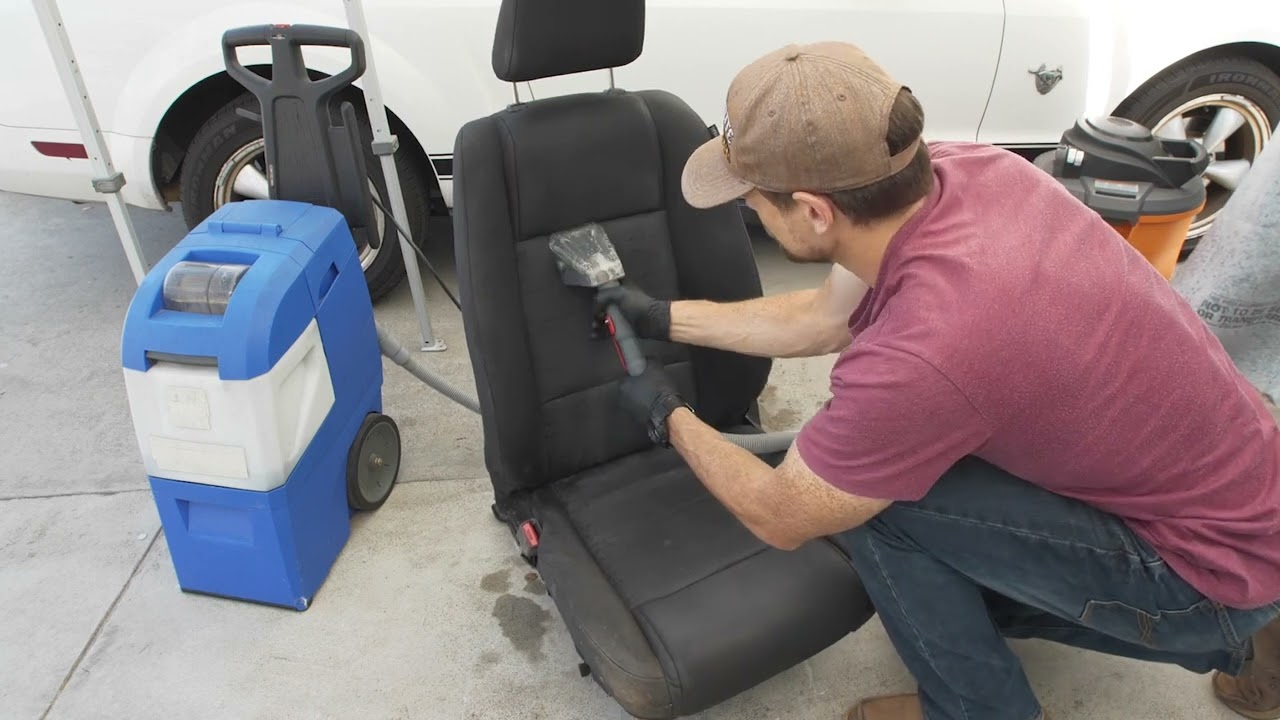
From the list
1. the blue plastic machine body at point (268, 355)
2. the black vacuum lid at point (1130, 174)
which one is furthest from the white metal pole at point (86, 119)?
the black vacuum lid at point (1130, 174)

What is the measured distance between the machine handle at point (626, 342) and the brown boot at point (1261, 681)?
4.17ft

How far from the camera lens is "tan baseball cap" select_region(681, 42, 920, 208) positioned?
1129 millimetres

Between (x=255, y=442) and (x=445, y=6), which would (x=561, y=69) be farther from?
(x=445, y=6)

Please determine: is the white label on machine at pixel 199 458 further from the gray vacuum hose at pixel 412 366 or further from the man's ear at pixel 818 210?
the man's ear at pixel 818 210

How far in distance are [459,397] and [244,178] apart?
1171mm

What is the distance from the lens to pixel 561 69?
5.22 ft

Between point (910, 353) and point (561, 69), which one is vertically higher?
point (561, 69)

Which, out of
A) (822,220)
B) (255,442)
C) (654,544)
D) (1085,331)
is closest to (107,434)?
(255,442)

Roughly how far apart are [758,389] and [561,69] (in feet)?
2.77

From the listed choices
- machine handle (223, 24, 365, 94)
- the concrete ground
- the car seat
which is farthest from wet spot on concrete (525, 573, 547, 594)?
machine handle (223, 24, 365, 94)

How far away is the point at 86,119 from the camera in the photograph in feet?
6.86

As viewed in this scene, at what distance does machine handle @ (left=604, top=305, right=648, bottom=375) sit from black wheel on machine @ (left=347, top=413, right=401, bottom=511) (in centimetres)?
73

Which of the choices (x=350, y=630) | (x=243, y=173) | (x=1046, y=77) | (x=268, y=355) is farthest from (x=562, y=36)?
(x=1046, y=77)

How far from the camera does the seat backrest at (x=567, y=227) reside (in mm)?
1573
